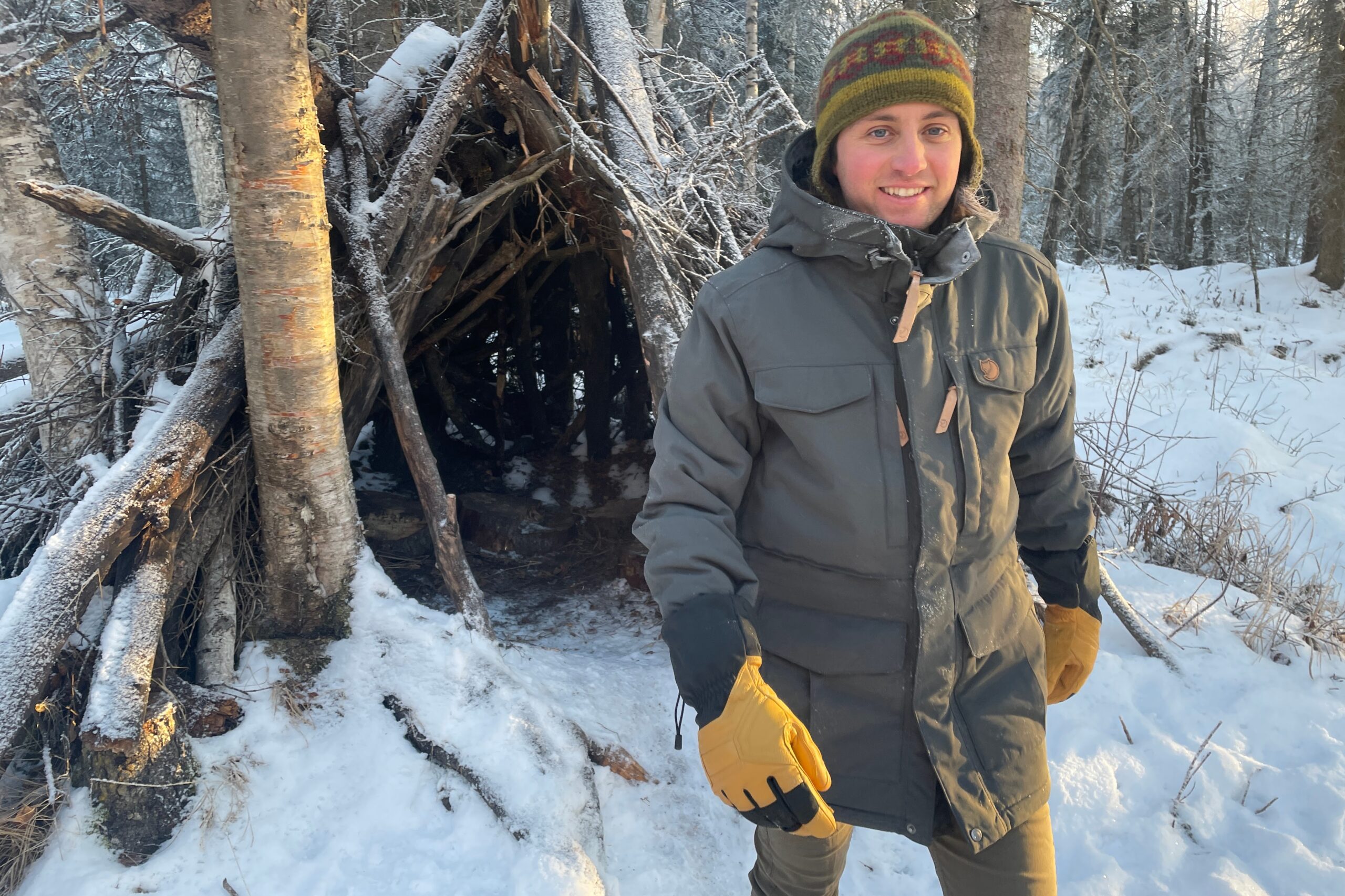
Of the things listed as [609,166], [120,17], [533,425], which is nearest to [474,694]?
[609,166]

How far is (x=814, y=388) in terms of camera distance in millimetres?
1488

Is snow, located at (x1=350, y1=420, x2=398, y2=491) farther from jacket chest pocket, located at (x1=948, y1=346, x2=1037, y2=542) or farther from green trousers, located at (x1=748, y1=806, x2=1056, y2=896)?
jacket chest pocket, located at (x1=948, y1=346, x2=1037, y2=542)

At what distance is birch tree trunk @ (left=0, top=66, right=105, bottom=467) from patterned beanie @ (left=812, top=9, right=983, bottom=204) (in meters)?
3.57

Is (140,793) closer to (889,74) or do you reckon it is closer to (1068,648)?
(1068,648)

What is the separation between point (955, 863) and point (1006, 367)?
101 cm

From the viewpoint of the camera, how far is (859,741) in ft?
5.00

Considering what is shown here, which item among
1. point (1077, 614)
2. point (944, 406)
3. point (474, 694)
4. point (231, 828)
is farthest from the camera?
point (474, 694)

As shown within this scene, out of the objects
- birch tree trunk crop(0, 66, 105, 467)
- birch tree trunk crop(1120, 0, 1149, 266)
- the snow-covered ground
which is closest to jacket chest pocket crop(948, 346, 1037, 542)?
the snow-covered ground

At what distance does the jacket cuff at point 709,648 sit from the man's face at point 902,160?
84 cm

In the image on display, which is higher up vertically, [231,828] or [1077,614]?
[1077,614]

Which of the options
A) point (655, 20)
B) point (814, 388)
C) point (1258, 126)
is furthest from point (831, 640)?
point (1258, 126)

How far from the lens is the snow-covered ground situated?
7.37ft

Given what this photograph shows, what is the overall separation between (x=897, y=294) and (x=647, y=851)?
2032mm

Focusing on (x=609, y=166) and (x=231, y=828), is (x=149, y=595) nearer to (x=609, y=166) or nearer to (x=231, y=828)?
(x=231, y=828)
